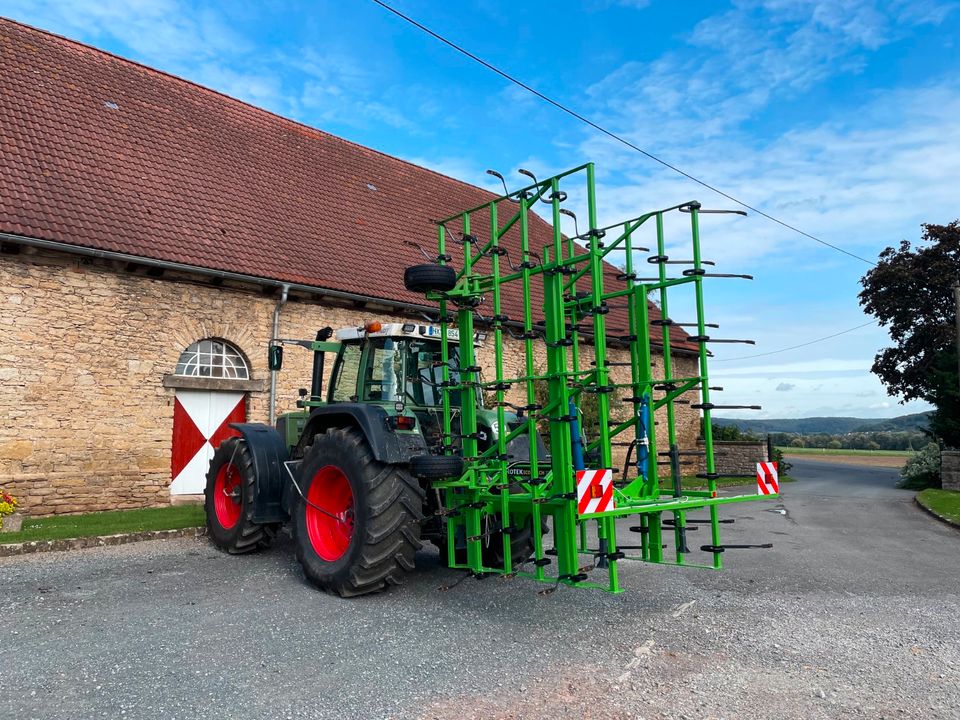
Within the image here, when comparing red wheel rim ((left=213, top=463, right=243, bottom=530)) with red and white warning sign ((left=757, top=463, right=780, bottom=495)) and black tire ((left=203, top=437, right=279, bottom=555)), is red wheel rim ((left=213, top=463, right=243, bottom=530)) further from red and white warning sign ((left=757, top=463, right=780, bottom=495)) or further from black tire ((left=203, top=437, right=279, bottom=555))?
red and white warning sign ((left=757, top=463, right=780, bottom=495))

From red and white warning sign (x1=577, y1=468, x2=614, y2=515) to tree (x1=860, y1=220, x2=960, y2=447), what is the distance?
22.9 meters

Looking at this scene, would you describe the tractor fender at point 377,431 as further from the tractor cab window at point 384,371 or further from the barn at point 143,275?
the barn at point 143,275

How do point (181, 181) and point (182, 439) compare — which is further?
point (181, 181)

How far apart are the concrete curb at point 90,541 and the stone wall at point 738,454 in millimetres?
14220

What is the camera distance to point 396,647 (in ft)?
13.3

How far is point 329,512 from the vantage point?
5656 millimetres

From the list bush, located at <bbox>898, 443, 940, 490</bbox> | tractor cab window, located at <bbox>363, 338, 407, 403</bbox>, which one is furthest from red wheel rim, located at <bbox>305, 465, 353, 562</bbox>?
bush, located at <bbox>898, 443, 940, 490</bbox>

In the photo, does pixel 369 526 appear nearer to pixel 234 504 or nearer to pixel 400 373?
pixel 400 373

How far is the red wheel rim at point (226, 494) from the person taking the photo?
7049 millimetres

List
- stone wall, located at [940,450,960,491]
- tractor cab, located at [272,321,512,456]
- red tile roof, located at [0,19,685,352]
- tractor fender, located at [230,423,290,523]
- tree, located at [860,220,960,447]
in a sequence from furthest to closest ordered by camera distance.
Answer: tree, located at [860,220,960,447] → stone wall, located at [940,450,960,491] → red tile roof, located at [0,19,685,352] → tractor fender, located at [230,423,290,523] → tractor cab, located at [272,321,512,456]

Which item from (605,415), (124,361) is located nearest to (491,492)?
(605,415)

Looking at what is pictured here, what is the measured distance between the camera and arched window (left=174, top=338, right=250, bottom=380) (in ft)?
35.6

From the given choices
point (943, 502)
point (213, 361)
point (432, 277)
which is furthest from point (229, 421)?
point (943, 502)

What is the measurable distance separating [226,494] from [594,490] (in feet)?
14.4
